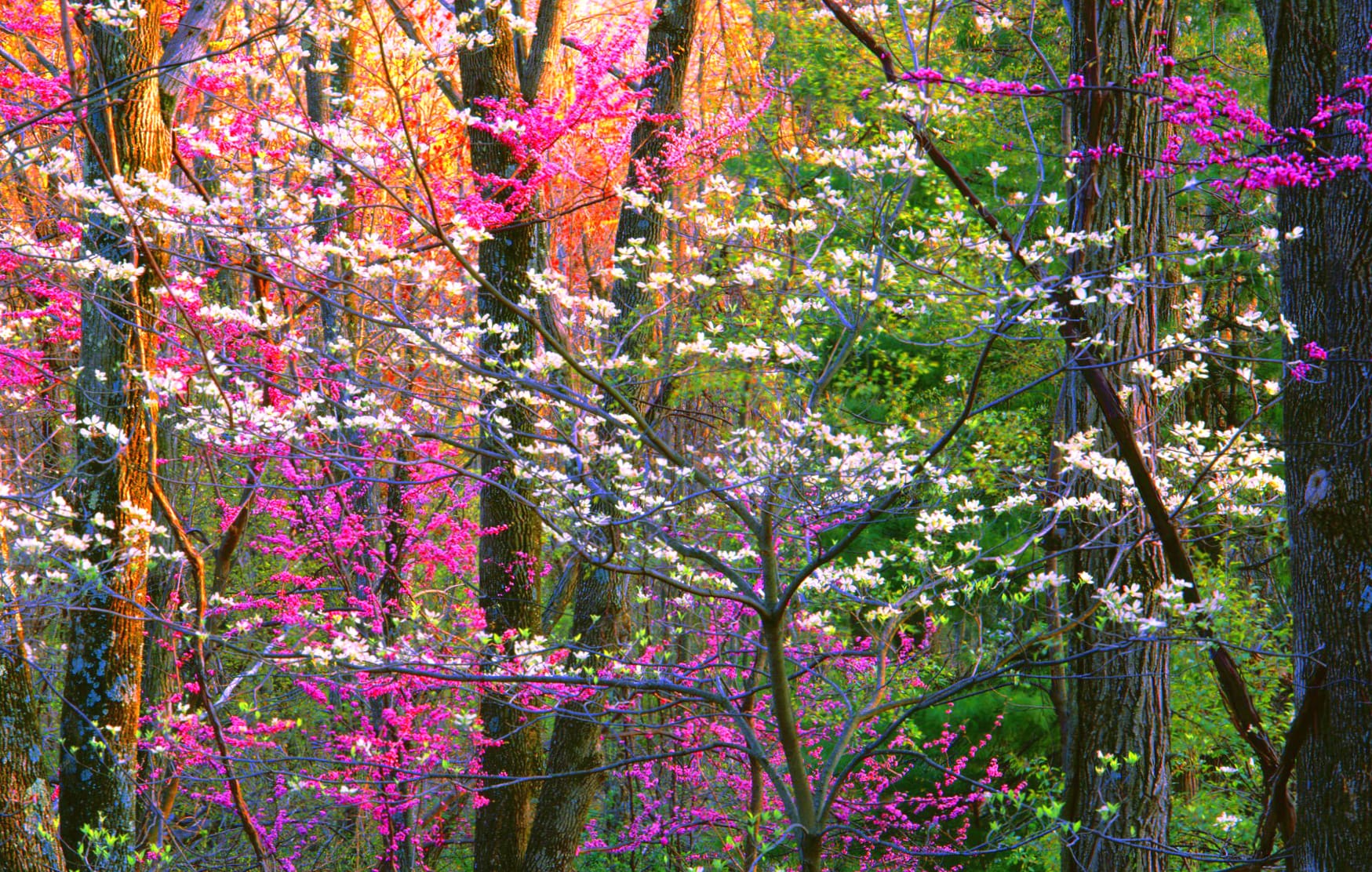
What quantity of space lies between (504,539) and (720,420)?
5.13ft

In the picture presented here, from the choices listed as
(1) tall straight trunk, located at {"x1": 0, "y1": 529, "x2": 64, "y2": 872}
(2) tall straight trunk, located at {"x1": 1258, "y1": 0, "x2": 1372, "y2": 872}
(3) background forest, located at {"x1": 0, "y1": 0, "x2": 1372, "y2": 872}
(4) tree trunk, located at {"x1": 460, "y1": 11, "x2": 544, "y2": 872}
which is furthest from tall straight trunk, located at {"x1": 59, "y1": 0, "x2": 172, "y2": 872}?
(2) tall straight trunk, located at {"x1": 1258, "y1": 0, "x2": 1372, "y2": 872}

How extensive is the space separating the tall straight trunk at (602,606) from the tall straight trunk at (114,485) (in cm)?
236

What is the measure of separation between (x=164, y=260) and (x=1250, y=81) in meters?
8.07

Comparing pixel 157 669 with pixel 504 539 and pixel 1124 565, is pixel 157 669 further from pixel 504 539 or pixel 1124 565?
pixel 1124 565

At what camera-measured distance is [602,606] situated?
6562 mm

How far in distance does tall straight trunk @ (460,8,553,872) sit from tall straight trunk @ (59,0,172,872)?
5.64ft

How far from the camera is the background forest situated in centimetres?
337

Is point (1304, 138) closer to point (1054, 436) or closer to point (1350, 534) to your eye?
point (1350, 534)

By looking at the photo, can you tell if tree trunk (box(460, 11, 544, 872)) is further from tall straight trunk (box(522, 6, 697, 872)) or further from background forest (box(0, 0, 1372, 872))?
tall straight trunk (box(522, 6, 697, 872))

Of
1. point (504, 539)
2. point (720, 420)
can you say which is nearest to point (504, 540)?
point (504, 539)

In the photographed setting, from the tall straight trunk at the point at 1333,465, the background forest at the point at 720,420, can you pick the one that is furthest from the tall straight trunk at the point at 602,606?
the tall straight trunk at the point at 1333,465

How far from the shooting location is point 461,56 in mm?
5996

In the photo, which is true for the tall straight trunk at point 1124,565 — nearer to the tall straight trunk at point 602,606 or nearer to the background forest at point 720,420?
the background forest at point 720,420

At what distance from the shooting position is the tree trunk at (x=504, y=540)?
235 inches
